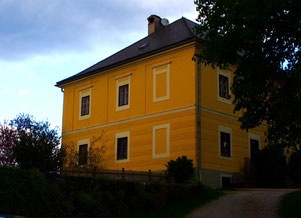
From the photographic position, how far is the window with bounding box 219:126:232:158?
27.6 metres

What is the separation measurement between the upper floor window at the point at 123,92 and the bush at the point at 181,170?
286 inches

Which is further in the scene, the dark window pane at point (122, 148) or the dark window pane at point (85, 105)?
the dark window pane at point (85, 105)

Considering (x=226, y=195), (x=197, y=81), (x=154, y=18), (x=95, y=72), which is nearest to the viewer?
(x=226, y=195)

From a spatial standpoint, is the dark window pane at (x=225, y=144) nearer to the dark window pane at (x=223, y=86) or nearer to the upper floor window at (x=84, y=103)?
the dark window pane at (x=223, y=86)

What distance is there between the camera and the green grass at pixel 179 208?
60.1 ft

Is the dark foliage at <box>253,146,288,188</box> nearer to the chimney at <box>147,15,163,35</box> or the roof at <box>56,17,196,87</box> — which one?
the roof at <box>56,17,196,87</box>

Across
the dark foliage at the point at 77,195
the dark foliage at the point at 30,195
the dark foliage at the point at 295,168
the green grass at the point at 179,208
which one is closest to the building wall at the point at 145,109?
the green grass at the point at 179,208

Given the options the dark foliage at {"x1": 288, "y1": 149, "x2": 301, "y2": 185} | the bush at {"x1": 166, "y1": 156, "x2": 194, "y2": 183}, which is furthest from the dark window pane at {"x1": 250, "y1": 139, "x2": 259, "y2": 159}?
the bush at {"x1": 166, "y1": 156, "x2": 194, "y2": 183}

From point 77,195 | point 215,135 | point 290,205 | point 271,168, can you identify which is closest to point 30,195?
point 77,195

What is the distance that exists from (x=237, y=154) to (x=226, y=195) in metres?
6.35

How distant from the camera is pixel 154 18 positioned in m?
35.9

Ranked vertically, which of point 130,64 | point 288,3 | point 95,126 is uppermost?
point 130,64

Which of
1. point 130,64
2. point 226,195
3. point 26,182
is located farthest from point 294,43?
point 130,64

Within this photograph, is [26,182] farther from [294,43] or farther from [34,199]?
[294,43]
